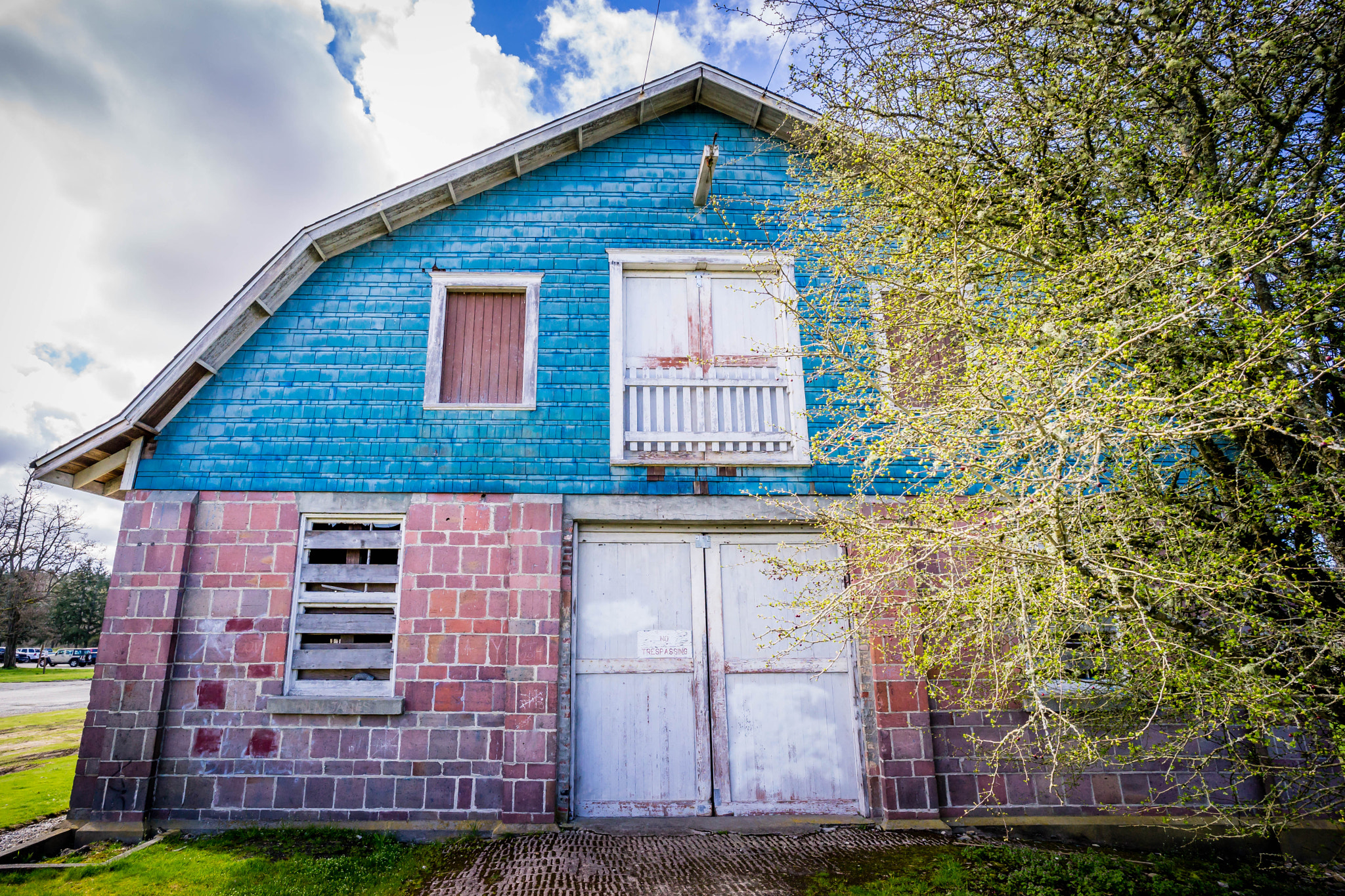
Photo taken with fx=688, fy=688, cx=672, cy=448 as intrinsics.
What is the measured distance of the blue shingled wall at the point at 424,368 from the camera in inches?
263

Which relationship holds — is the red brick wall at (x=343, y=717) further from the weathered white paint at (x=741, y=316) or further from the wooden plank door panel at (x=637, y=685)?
the weathered white paint at (x=741, y=316)

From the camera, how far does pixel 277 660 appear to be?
248 inches

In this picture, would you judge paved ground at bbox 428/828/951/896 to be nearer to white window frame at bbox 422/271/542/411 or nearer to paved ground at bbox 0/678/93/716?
white window frame at bbox 422/271/542/411

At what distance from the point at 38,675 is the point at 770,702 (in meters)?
38.8

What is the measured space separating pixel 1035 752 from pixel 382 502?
6494 mm

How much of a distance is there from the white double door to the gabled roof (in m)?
4.00

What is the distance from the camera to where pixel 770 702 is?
6574 millimetres

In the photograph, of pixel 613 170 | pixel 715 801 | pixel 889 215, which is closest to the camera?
pixel 889 215

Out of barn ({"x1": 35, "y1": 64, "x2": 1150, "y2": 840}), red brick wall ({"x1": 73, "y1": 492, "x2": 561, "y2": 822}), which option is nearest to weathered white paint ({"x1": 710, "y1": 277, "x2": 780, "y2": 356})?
barn ({"x1": 35, "y1": 64, "x2": 1150, "y2": 840})

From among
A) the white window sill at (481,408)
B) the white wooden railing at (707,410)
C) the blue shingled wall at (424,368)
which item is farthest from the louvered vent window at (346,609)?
the white wooden railing at (707,410)

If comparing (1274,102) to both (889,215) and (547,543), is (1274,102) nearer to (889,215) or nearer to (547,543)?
(889,215)

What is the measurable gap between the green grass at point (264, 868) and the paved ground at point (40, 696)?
822 centimetres

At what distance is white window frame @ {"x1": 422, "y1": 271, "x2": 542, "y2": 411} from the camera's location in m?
6.86

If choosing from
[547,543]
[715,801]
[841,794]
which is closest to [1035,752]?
[841,794]
